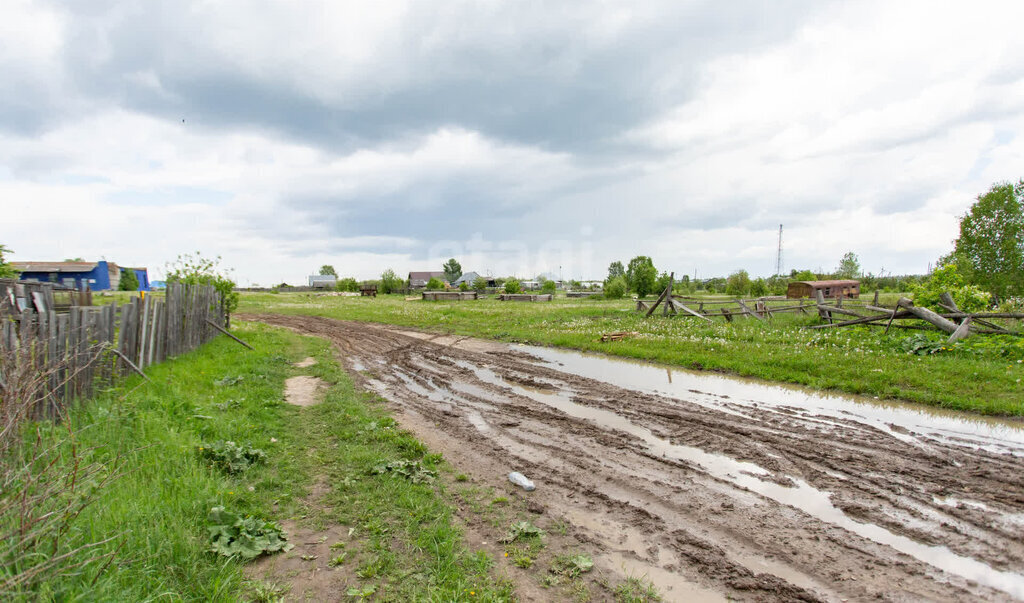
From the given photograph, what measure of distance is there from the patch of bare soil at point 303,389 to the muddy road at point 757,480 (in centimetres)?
155

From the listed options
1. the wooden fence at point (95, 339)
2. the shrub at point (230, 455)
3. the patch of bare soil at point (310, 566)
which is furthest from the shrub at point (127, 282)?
the patch of bare soil at point (310, 566)

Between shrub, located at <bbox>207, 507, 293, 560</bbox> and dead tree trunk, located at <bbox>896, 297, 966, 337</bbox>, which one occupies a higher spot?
dead tree trunk, located at <bbox>896, 297, 966, 337</bbox>

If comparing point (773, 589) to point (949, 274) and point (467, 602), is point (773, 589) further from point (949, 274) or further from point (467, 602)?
point (949, 274)

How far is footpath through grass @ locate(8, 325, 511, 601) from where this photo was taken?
11.1 feet

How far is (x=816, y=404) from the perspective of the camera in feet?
30.2

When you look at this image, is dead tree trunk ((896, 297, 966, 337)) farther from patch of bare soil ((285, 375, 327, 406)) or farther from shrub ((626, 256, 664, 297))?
shrub ((626, 256, 664, 297))

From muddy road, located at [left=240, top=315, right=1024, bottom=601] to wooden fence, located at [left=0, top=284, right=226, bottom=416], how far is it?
4.89m

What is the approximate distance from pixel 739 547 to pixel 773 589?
23.0 inches

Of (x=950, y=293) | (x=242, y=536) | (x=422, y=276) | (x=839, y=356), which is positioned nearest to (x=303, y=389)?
(x=242, y=536)

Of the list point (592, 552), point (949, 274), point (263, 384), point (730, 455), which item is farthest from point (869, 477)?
point (949, 274)

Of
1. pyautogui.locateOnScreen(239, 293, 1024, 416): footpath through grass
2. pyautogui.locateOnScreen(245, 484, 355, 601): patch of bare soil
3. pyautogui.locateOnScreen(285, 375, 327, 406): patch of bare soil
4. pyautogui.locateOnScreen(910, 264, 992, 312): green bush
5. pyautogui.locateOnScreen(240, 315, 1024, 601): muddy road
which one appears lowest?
pyautogui.locateOnScreen(245, 484, 355, 601): patch of bare soil

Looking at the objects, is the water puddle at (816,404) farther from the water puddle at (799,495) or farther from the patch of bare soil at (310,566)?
the patch of bare soil at (310,566)

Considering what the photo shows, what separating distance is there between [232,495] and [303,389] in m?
5.96

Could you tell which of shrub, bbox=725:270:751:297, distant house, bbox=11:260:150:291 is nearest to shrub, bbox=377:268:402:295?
distant house, bbox=11:260:150:291
